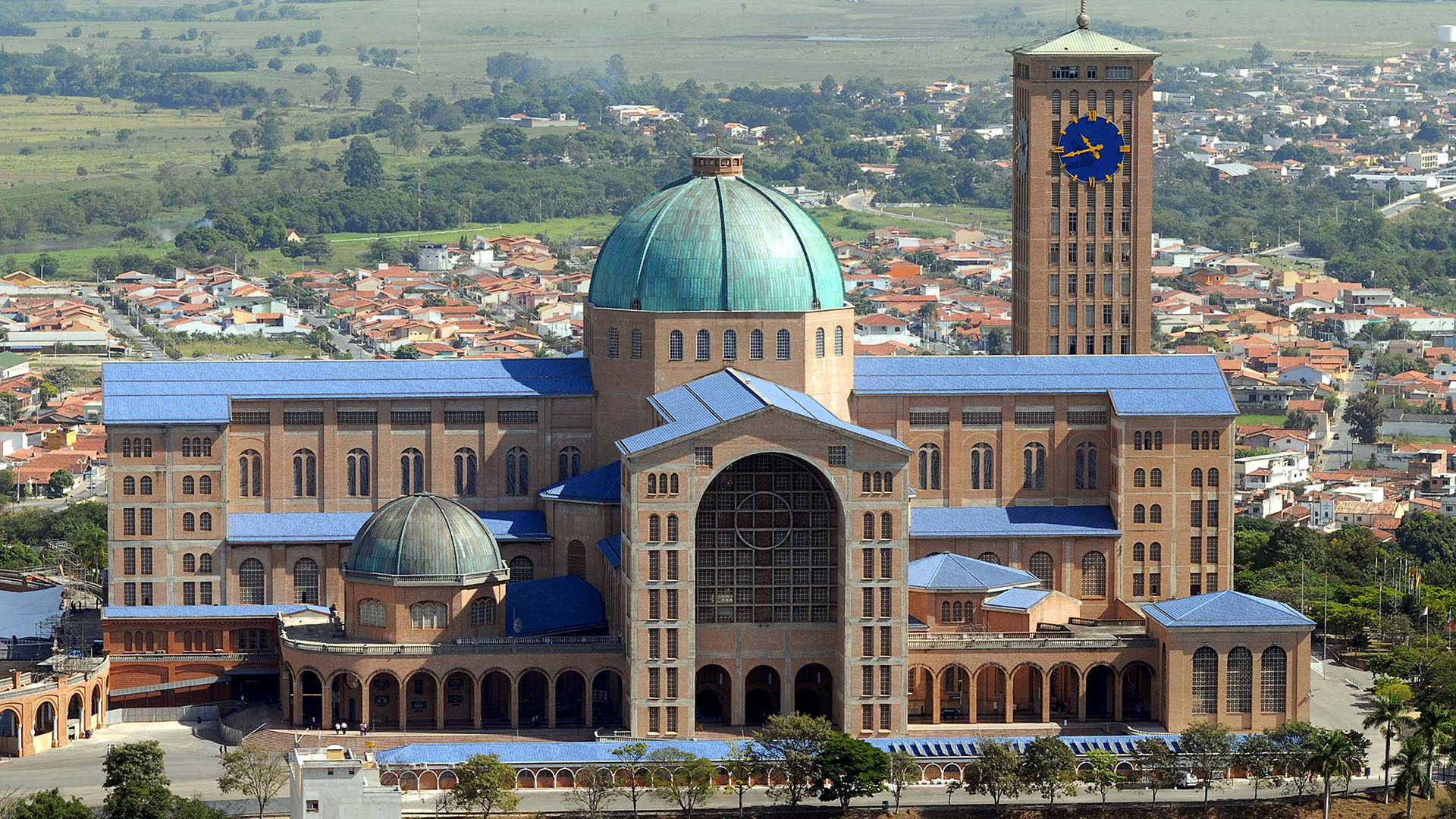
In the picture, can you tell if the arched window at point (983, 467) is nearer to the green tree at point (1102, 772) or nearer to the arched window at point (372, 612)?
the green tree at point (1102, 772)

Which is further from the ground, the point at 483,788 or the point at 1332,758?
the point at 1332,758

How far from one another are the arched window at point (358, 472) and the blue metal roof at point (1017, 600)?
94.1ft

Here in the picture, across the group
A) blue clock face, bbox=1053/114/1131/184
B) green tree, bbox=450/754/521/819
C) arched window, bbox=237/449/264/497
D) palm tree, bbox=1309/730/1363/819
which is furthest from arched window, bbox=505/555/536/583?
blue clock face, bbox=1053/114/1131/184

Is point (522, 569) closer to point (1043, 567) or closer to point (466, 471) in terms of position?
point (466, 471)

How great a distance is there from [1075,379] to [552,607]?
27.4m

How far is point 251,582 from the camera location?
139m

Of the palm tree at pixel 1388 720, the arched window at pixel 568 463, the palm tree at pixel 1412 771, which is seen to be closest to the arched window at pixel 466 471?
the arched window at pixel 568 463

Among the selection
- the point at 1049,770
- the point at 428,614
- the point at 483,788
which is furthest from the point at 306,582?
the point at 1049,770

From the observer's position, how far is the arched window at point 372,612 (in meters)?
130

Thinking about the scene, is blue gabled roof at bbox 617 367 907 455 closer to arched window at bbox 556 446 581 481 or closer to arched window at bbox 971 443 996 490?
arched window at bbox 556 446 581 481

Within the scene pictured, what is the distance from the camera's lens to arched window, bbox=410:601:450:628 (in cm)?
12925

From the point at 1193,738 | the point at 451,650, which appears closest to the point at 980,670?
the point at 1193,738

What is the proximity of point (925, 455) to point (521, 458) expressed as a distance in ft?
60.8

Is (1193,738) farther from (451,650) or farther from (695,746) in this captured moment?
(451,650)
